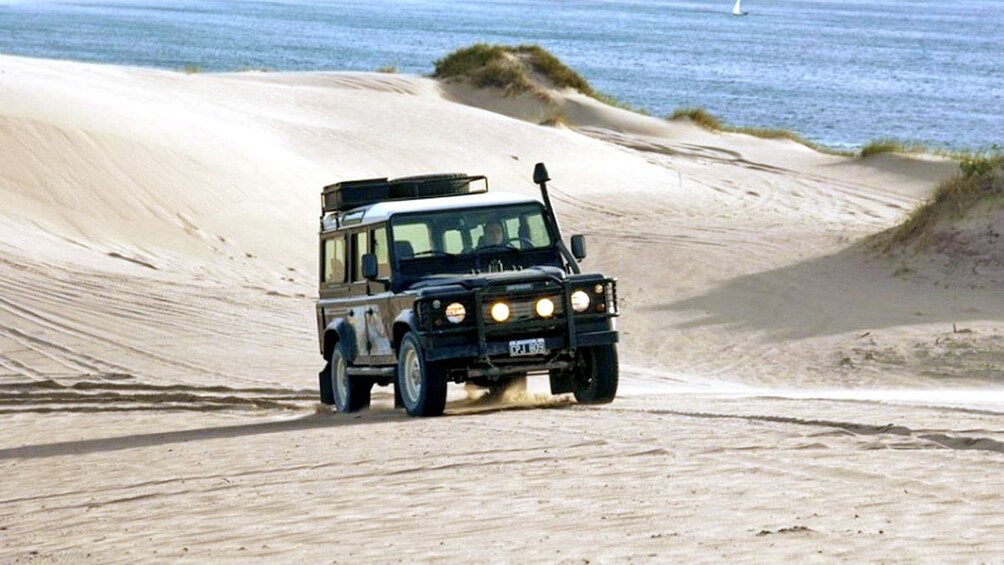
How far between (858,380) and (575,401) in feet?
16.5

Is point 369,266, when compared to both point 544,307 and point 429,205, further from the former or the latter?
point 544,307

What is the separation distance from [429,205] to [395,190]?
102 cm

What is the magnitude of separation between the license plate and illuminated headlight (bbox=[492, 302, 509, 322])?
181 millimetres

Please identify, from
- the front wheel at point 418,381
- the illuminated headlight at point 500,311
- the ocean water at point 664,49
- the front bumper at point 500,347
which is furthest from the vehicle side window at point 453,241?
the ocean water at point 664,49

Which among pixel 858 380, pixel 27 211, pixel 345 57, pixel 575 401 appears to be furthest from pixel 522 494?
pixel 345 57

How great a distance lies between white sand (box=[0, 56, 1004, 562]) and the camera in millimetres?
7922

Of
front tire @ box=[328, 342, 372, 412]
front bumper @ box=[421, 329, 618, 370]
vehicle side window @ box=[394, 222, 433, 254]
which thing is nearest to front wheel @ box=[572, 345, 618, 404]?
front bumper @ box=[421, 329, 618, 370]

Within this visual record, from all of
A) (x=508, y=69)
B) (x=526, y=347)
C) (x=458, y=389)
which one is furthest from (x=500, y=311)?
(x=508, y=69)

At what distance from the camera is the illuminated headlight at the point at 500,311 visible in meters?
12.5

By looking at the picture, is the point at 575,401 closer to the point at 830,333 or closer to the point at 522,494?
the point at 522,494

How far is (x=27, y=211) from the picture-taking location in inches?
983

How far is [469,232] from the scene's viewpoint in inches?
524

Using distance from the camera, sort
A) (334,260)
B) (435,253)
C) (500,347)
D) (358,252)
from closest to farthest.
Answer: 1. (500,347)
2. (435,253)
3. (358,252)
4. (334,260)

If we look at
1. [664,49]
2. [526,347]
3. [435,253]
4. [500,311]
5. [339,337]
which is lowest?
[526,347]
